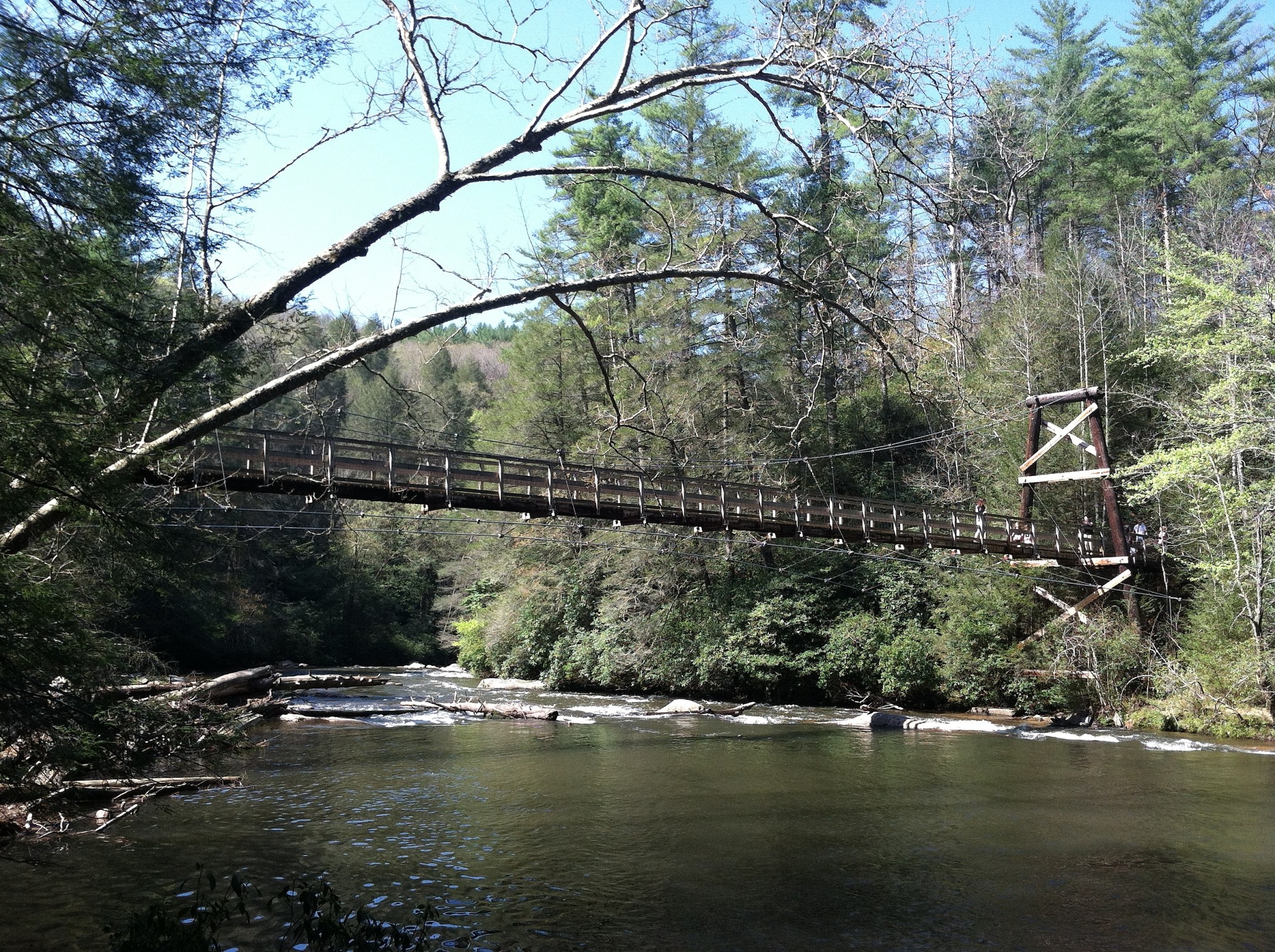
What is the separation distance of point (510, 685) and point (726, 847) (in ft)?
50.6

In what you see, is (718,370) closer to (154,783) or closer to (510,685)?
(510,685)

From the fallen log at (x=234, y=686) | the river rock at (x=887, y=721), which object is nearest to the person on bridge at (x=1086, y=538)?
the river rock at (x=887, y=721)

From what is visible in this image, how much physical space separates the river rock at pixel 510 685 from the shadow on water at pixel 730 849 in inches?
395

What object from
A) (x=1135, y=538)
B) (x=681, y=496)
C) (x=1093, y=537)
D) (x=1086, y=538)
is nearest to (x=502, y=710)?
(x=681, y=496)

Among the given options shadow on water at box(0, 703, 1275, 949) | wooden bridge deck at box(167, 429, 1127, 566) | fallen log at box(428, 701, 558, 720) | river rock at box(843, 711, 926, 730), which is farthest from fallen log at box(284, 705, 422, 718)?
river rock at box(843, 711, 926, 730)

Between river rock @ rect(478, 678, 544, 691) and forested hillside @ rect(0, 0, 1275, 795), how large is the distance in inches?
21.2

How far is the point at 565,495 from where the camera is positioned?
562 inches

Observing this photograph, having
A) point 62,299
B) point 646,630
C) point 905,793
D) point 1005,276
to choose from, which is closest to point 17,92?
point 62,299

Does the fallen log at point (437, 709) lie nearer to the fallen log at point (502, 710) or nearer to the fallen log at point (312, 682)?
the fallen log at point (502, 710)

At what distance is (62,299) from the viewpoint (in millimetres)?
3629

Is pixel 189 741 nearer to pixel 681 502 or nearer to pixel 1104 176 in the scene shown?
pixel 681 502

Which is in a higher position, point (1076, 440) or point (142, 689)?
point (1076, 440)

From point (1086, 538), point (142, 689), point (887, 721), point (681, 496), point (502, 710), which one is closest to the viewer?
point (142, 689)

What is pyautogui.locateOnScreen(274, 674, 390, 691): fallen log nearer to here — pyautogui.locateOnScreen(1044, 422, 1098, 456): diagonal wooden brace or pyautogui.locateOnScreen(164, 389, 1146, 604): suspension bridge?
pyautogui.locateOnScreen(164, 389, 1146, 604): suspension bridge
